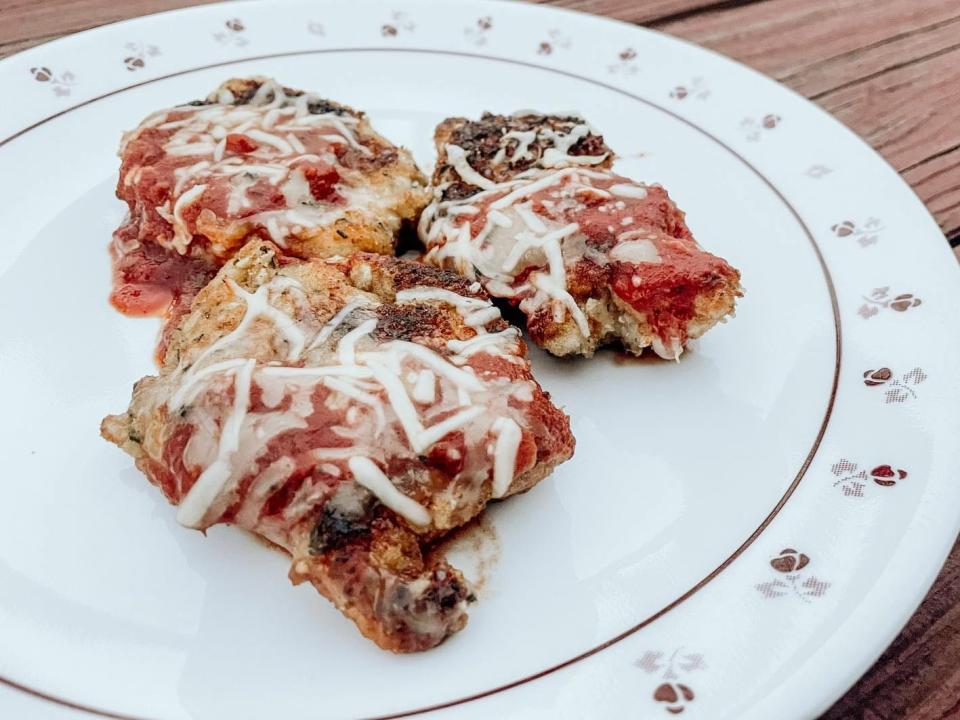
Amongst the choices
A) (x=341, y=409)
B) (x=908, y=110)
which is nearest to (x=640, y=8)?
(x=908, y=110)

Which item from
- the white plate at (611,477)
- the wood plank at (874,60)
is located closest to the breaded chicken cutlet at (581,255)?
the white plate at (611,477)

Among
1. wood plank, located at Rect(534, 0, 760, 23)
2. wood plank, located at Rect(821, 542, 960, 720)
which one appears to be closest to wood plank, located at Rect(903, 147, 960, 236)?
wood plank, located at Rect(534, 0, 760, 23)

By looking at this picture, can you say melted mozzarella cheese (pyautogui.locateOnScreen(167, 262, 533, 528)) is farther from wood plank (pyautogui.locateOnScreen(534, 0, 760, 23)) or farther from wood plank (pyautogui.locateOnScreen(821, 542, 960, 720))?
wood plank (pyautogui.locateOnScreen(534, 0, 760, 23))

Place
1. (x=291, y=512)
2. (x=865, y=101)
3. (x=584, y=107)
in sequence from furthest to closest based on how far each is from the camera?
(x=865, y=101) → (x=584, y=107) → (x=291, y=512)

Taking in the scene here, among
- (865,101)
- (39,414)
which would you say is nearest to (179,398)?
(39,414)

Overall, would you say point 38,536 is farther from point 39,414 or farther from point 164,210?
point 164,210

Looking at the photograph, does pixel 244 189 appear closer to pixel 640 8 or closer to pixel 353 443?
pixel 353 443

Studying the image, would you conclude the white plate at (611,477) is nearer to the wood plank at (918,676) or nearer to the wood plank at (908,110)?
the wood plank at (918,676)
